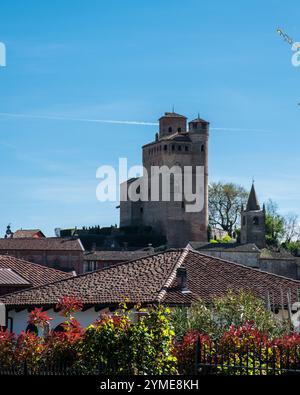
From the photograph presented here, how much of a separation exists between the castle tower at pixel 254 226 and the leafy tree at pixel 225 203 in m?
10.6

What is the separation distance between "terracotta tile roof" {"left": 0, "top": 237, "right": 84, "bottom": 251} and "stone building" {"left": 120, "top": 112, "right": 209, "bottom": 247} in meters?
19.0

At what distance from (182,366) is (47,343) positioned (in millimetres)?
2531

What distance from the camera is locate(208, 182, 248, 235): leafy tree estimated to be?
11988 cm

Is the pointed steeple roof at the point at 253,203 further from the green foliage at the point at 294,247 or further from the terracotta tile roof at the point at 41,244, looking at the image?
the terracotta tile roof at the point at 41,244

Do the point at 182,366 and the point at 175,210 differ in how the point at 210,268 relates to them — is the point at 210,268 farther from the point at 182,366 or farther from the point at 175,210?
the point at 175,210

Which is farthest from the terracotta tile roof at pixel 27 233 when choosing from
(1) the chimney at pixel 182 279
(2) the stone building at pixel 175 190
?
(1) the chimney at pixel 182 279

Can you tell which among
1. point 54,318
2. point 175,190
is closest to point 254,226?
point 175,190

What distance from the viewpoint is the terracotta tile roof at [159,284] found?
25.8 metres

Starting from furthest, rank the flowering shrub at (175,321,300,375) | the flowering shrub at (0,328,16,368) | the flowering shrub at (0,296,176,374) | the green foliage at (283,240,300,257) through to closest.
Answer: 1. the green foliage at (283,240,300,257)
2. the flowering shrub at (0,328,16,368)
3. the flowering shrub at (0,296,176,374)
4. the flowering shrub at (175,321,300,375)

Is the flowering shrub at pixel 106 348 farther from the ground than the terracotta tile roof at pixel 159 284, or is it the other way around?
the terracotta tile roof at pixel 159 284

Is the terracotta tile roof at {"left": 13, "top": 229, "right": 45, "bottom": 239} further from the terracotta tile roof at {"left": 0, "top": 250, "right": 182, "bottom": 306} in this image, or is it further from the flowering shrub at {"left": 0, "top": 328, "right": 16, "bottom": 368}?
the flowering shrub at {"left": 0, "top": 328, "right": 16, "bottom": 368}

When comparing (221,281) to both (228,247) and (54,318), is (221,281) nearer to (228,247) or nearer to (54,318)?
(54,318)

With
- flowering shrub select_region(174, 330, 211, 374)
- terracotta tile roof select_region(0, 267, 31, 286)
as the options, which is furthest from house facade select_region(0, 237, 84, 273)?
flowering shrub select_region(174, 330, 211, 374)

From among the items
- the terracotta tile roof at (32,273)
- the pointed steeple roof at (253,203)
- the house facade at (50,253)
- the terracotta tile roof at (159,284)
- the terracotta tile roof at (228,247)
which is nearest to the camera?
the terracotta tile roof at (159,284)
